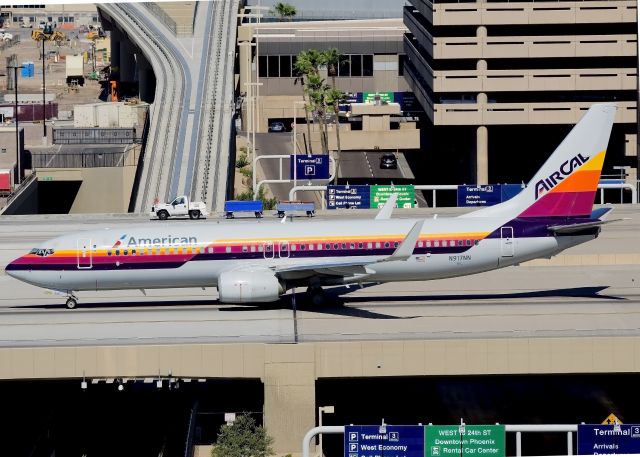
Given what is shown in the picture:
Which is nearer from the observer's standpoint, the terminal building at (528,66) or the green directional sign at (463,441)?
the green directional sign at (463,441)

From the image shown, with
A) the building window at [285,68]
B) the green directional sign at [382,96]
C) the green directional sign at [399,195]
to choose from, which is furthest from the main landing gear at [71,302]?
the building window at [285,68]

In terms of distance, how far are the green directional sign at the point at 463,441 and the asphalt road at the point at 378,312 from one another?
17646 millimetres

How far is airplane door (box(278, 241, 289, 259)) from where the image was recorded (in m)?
63.9

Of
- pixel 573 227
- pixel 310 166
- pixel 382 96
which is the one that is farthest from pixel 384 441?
pixel 382 96

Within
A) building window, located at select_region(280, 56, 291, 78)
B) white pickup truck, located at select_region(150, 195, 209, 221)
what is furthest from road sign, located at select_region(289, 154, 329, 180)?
building window, located at select_region(280, 56, 291, 78)

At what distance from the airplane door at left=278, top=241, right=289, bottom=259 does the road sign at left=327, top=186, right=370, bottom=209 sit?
4498 cm

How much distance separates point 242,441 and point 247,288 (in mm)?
13220

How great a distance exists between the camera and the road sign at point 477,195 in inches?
4242

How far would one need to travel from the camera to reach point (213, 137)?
475ft

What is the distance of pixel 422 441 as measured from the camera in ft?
127

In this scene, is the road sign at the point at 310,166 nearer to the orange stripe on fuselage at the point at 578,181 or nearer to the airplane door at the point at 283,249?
the orange stripe on fuselage at the point at 578,181

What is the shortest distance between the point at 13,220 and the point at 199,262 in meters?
43.5

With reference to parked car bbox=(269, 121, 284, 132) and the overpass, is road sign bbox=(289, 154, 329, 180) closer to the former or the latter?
the overpass

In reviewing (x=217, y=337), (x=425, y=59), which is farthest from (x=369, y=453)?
(x=425, y=59)
